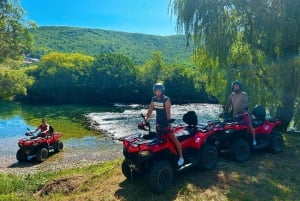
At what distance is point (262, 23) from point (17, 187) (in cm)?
1127

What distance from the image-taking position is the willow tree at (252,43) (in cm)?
1325

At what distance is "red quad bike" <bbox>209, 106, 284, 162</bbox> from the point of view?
8.98m

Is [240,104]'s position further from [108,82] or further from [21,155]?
[108,82]

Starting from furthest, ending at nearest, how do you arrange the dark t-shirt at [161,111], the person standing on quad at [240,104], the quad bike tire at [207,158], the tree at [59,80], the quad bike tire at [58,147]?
the tree at [59,80] < the quad bike tire at [58,147] < the person standing on quad at [240,104] < the quad bike tire at [207,158] < the dark t-shirt at [161,111]

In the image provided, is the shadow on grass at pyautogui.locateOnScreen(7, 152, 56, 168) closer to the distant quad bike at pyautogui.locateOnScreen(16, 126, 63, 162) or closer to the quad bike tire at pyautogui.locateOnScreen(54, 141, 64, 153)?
the distant quad bike at pyautogui.locateOnScreen(16, 126, 63, 162)

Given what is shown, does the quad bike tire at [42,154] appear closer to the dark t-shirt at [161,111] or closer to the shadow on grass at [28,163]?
the shadow on grass at [28,163]

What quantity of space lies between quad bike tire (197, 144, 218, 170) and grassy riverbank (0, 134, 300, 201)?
0.16 metres

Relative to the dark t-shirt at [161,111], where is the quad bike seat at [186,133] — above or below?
below

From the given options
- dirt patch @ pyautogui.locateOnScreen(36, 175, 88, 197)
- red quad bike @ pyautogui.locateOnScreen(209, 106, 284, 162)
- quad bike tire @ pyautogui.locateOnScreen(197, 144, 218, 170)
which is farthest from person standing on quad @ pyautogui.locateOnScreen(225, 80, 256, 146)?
dirt patch @ pyautogui.locateOnScreen(36, 175, 88, 197)

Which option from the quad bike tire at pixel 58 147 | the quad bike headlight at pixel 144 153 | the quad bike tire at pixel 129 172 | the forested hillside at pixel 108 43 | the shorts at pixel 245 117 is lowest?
the quad bike tire at pixel 58 147

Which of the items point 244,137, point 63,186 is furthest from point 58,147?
point 244,137

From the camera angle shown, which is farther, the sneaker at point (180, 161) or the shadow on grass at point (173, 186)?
the sneaker at point (180, 161)

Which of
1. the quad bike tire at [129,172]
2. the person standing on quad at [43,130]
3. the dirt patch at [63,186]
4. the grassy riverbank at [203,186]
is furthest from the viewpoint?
the person standing on quad at [43,130]

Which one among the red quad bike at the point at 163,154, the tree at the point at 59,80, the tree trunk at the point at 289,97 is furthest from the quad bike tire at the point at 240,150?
the tree at the point at 59,80
